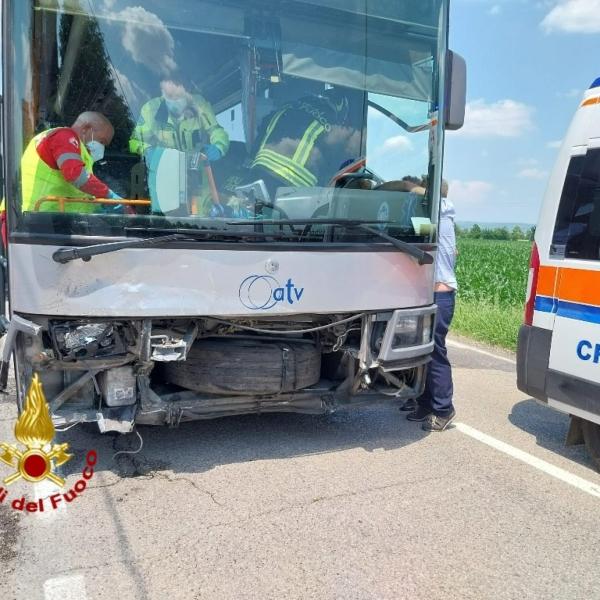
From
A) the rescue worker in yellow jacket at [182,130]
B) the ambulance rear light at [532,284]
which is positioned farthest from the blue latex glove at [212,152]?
the ambulance rear light at [532,284]

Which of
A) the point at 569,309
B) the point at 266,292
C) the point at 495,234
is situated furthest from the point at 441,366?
the point at 495,234

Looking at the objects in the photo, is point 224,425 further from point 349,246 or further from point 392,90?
point 392,90

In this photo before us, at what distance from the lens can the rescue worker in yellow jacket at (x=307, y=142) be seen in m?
4.03

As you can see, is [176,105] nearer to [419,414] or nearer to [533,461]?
[419,414]

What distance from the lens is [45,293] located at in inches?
139

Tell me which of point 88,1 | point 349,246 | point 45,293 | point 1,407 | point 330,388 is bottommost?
point 1,407

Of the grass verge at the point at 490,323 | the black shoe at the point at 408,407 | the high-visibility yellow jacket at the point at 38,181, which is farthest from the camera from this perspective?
the grass verge at the point at 490,323

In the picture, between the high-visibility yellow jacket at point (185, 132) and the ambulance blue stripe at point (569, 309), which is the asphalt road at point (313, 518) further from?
the high-visibility yellow jacket at point (185, 132)

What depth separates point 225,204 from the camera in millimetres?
3809

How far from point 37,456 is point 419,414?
9.47 feet

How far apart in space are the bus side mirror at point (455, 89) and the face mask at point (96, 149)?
229cm

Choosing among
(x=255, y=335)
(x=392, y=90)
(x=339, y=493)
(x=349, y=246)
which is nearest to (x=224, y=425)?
(x=255, y=335)

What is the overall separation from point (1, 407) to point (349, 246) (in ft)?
10.9

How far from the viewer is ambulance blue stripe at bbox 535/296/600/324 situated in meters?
3.93
